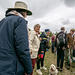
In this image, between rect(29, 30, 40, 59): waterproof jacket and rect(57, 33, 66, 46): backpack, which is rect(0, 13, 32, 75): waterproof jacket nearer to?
rect(29, 30, 40, 59): waterproof jacket

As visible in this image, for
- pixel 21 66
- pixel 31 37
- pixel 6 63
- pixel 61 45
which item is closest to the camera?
pixel 6 63

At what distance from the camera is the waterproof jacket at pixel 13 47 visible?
1.02 meters

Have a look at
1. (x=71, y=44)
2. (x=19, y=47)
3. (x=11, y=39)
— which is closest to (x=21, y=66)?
(x=19, y=47)

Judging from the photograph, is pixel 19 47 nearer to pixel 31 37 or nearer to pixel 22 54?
pixel 22 54

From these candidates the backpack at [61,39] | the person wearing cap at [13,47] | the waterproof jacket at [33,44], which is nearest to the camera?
the person wearing cap at [13,47]

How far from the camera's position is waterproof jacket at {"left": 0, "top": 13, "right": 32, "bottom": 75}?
1022 millimetres

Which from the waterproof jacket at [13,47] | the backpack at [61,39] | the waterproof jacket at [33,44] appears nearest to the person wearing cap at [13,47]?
the waterproof jacket at [13,47]

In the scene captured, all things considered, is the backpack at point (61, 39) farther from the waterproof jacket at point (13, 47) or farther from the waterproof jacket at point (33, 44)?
the waterproof jacket at point (13, 47)

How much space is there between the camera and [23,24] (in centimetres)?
115

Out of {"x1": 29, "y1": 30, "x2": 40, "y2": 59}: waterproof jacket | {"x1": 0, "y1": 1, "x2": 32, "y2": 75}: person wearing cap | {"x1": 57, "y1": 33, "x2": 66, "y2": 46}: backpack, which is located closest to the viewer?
{"x1": 0, "y1": 1, "x2": 32, "y2": 75}: person wearing cap

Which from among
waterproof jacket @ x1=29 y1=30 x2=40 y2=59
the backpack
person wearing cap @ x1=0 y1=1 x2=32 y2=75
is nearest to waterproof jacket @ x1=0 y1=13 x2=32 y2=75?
person wearing cap @ x1=0 y1=1 x2=32 y2=75

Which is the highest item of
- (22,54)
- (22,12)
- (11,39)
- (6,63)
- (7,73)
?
(22,12)

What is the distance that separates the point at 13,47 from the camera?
109 centimetres

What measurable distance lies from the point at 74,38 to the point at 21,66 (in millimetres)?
4200
